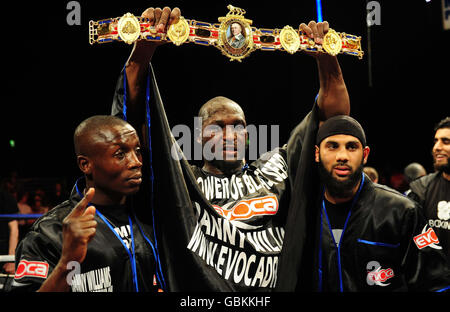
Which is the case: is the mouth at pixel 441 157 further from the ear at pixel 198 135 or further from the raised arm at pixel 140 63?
the raised arm at pixel 140 63

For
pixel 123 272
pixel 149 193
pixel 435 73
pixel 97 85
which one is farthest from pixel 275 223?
pixel 435 73

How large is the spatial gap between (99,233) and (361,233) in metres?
1.07

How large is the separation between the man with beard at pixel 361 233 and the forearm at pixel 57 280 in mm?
993

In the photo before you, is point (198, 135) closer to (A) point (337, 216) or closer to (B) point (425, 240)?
(A) point (337, 216)

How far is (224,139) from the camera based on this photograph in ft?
7.22

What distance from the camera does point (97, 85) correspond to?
19.1 feet

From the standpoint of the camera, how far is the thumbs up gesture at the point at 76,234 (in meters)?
1.36

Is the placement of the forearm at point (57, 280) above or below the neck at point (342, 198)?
below

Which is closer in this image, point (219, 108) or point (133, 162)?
point (133, 162)

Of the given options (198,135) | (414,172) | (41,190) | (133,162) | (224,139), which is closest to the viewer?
(133,162)

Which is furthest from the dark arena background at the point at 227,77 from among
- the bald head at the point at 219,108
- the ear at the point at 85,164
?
the ear at the point at 85,164

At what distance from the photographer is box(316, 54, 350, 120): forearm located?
1.95 meters

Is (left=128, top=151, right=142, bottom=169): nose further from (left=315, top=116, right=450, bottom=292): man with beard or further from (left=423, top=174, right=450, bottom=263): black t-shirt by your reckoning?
(left=423, top=174, right=450, bottom=263): black t-shirt

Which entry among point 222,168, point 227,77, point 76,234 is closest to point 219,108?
point 222,168
